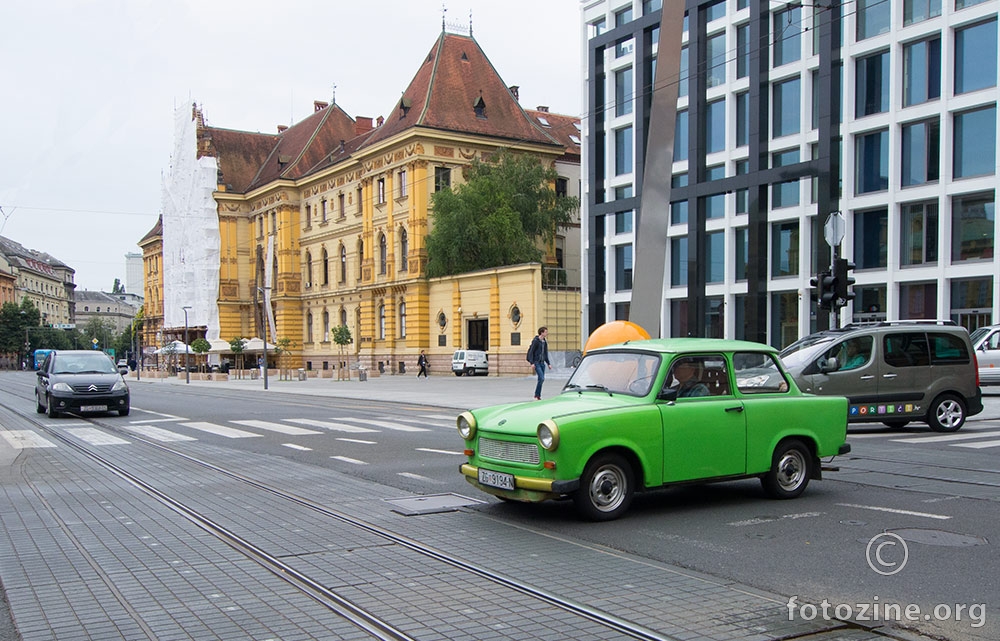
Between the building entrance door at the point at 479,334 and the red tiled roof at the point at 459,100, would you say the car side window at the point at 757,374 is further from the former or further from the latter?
the red tiled roof at the point at 459,100

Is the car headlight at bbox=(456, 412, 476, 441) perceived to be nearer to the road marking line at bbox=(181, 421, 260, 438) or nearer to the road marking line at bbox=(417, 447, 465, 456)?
the road marking line at bbox=(417, 447, 465, 456)

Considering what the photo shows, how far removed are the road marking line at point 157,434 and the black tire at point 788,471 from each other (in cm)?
1115

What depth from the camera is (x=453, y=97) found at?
58750 mm

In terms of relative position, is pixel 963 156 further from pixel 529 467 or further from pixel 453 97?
pixel 453 97

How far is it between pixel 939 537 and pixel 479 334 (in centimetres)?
4527

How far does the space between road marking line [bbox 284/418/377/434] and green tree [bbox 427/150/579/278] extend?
102 ft

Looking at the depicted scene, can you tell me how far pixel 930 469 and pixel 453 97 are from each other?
5092 cm

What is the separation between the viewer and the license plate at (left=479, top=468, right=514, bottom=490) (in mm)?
8109

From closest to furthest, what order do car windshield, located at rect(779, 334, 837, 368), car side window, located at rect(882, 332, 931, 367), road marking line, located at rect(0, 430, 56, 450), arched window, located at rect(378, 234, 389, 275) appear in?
road marking line, located at rect(0, 430, 56, 450) < car side window, located at rect(882, 332, 931, 367) < car windshield, located at rect(779, 334, 837, 368) < arched window, located at rect(378, 234, 389, 275)

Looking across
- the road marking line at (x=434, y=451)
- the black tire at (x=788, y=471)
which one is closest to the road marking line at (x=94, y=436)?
the road marking line at (x=434, y=451)

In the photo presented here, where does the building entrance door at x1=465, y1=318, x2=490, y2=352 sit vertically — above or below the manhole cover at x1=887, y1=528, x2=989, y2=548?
above

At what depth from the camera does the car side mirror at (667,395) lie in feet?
27.5

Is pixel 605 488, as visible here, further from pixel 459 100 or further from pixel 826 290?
pixel 459 100

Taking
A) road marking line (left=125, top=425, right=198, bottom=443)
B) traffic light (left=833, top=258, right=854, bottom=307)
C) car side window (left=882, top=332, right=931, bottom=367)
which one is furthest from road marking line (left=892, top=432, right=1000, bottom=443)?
road marking line (left=125, top=425, right=198, bottom=443)
